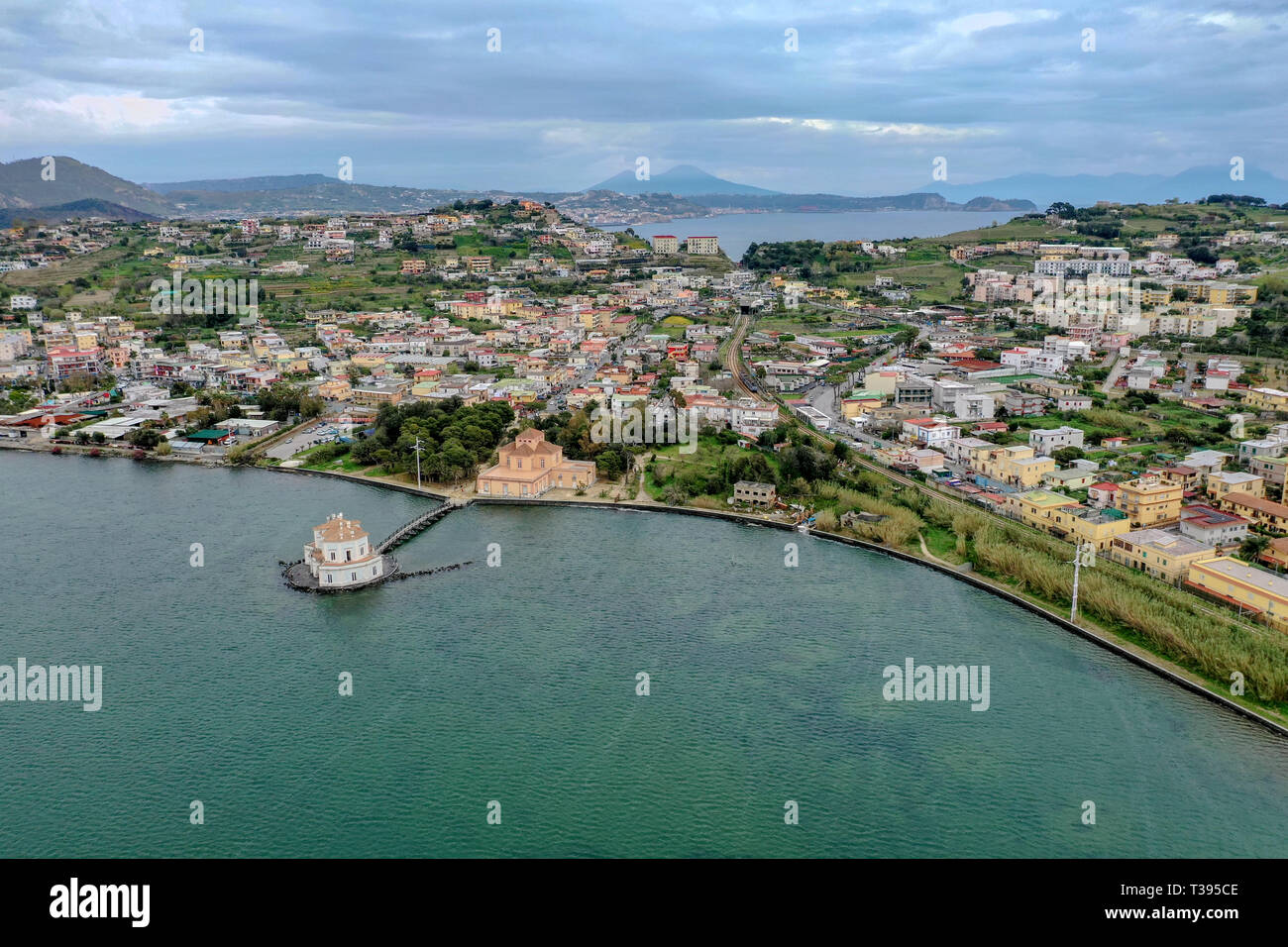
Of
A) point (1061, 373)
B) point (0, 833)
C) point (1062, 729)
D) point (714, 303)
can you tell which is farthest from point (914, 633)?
point (714, 303)

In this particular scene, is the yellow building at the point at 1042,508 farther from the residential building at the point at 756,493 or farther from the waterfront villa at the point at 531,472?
the waterfront villa at the point at 531,472

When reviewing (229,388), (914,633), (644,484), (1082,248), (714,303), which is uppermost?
(1082,248)

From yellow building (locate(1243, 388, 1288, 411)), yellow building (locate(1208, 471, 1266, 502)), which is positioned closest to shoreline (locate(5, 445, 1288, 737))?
yellow building (locate(1208, 471, 1266, 502))

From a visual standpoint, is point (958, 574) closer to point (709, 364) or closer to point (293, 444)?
point (293, 444)

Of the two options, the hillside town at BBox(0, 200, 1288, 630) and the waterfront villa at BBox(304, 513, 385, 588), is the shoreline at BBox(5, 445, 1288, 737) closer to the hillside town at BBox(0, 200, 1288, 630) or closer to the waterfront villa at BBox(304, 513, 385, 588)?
the hillside town at BBox(0, 200, 1288, 630)

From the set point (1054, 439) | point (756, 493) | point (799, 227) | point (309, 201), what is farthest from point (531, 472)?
point (309, 201)

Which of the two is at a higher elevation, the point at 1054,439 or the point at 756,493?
the point at 1054,439

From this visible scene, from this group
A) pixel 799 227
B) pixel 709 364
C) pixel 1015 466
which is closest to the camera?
pixel 1015 466

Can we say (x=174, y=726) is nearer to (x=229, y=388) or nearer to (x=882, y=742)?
(x=882, y=742)
